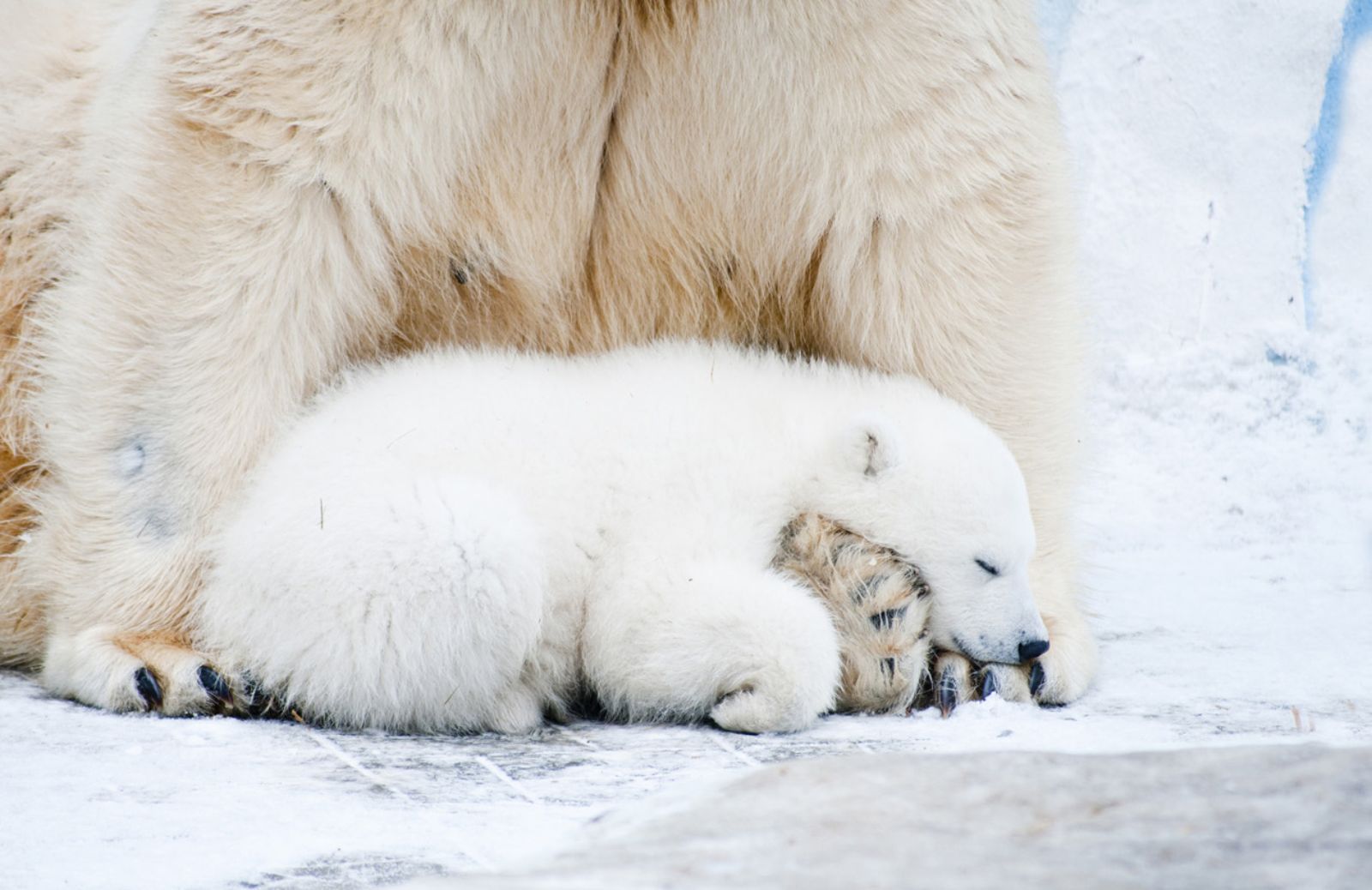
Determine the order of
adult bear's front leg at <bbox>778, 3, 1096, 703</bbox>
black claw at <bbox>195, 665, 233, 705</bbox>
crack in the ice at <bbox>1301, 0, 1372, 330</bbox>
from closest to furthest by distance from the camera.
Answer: black claw at <bbox>195, 665, 233, 705</bbox> → adult bear's front leg at <bbox>778, 3, 1096, 703</bbox> → crack in the ice at <bbox>1301, 0, 1372, 330</bbox>

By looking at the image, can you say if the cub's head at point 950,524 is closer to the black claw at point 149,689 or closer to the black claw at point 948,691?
the black claw at point 948,691

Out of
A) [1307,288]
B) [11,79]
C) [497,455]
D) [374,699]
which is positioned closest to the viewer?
[374,699]

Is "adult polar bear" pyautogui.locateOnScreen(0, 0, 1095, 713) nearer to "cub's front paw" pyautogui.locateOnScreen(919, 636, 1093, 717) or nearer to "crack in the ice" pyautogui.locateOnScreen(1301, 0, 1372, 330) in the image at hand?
"cub's front paw" pyautogui.locateOnScreen(919, 636, 1093, 717)

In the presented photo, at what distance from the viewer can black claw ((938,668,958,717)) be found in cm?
226

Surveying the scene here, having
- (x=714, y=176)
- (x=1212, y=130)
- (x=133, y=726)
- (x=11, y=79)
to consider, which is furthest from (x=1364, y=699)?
(x=1212, y=130)

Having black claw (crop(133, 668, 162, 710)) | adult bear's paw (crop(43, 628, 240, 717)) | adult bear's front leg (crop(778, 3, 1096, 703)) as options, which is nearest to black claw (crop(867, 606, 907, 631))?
adult bear's front leg (crop(778, 3, 1096, 703))

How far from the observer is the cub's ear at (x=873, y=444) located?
228 centimetres

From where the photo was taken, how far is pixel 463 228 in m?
2.62

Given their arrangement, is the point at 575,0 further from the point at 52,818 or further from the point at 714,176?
the point at 52,818

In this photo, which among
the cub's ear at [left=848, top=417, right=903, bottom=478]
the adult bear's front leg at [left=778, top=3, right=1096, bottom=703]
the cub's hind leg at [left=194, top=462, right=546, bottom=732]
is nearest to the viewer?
the cub's hind leg at [left=194, top=462, right=546, bottom=732]

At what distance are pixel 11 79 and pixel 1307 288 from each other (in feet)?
12.1

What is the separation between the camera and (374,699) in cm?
203

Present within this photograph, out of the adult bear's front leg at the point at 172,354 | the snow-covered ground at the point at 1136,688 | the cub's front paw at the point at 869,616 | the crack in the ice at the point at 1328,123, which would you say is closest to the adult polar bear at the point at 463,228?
the adult bear's front leg at the point at 172,354

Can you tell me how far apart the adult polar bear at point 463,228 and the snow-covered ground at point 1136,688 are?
0.32 meters
